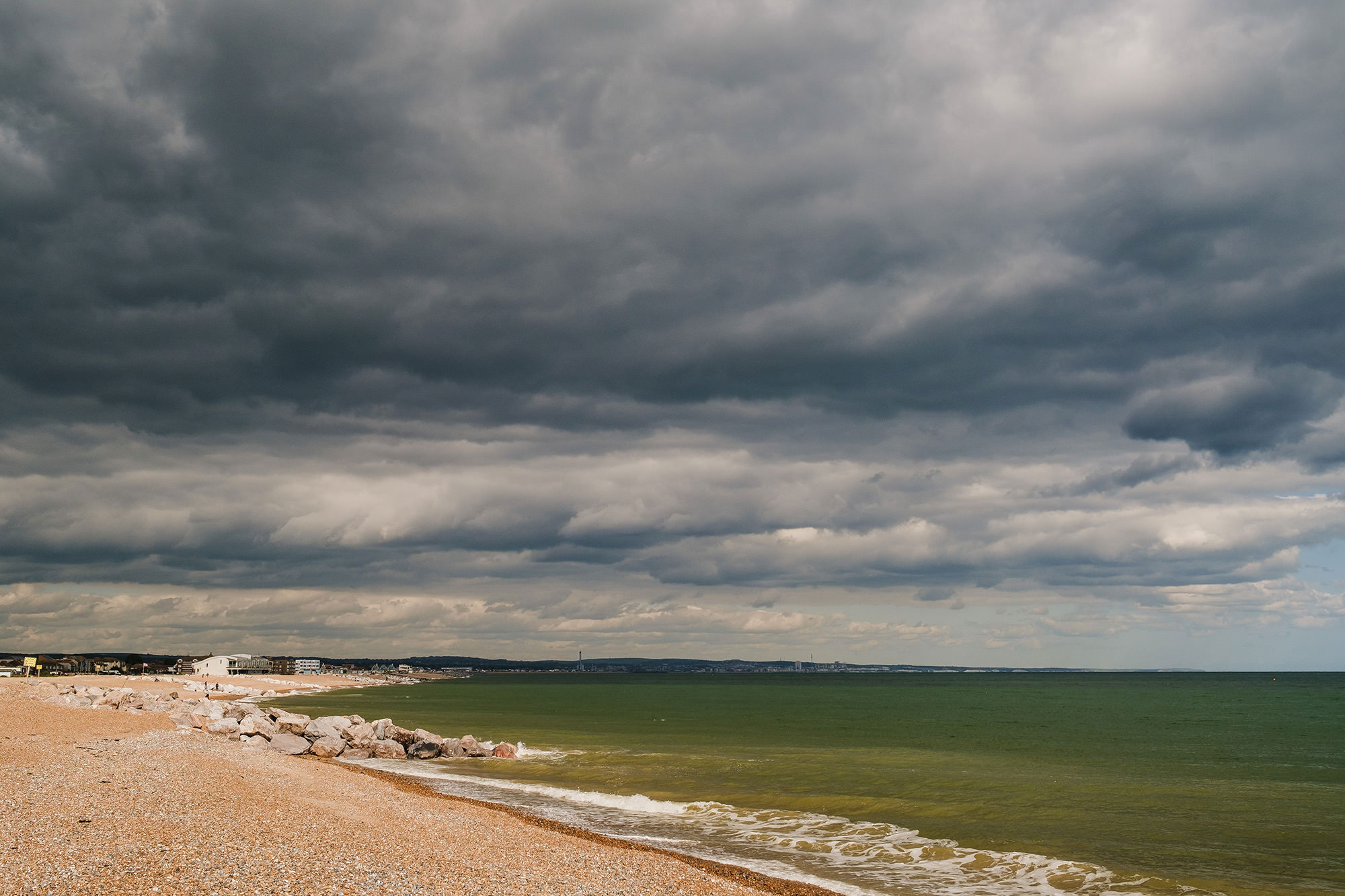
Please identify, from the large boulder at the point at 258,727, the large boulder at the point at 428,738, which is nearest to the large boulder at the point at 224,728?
the large boulder at the point at 258,727

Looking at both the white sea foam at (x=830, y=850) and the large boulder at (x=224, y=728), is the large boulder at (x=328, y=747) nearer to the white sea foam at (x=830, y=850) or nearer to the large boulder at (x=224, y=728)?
the large boulder at (x=224, y=728)

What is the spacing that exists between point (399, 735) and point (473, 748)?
13.5 ft

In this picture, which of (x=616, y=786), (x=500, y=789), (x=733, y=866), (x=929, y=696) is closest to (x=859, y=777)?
(x=616, y=786)

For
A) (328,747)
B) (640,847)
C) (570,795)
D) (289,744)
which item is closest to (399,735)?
(328,747)

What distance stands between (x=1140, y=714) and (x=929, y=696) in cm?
5893

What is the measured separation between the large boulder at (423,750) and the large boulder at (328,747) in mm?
3274

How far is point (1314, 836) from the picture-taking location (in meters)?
26.0

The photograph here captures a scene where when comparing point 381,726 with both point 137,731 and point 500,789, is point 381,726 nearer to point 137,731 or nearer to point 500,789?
point 137,731

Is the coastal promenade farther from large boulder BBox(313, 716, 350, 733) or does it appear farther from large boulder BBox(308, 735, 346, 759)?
large boulder BBox(313, 716, 350, 733)

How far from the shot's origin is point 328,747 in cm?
4269

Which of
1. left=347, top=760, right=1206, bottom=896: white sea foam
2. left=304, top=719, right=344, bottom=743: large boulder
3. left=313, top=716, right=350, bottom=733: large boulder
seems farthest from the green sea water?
left=313, top=716, right=350, bottom=733: large boulder

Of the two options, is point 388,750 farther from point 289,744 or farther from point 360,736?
point 289,744

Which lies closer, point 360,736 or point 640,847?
point 640,847

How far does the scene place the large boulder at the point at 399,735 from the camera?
44.3 m
